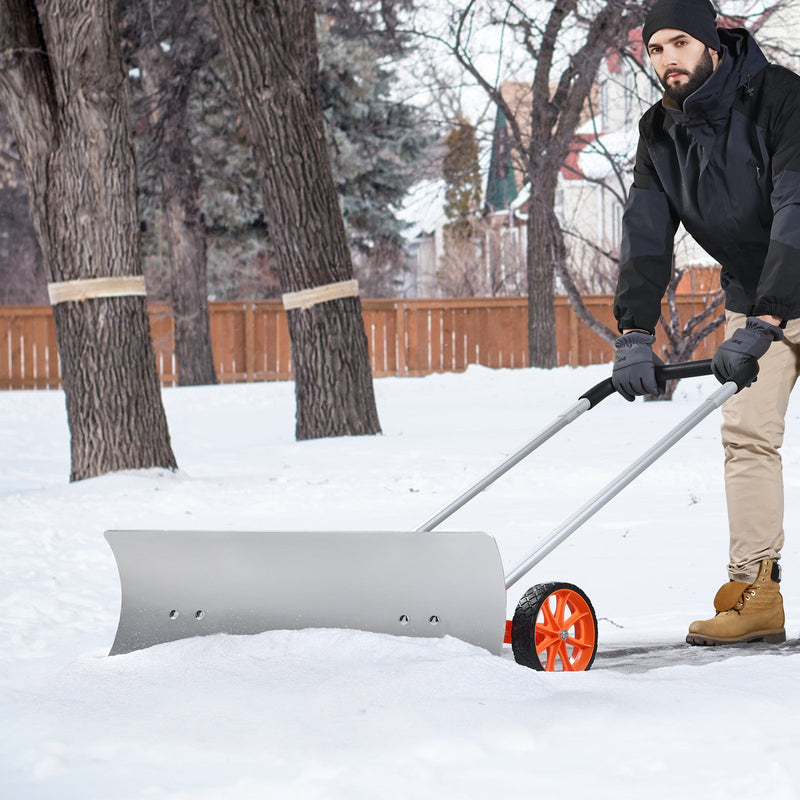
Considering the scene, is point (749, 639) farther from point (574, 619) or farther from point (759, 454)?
point (574, 619)

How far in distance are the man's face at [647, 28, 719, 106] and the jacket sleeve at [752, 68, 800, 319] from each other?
0.23 meters

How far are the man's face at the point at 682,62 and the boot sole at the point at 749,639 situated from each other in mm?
1769

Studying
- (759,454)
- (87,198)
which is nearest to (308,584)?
(759,454)

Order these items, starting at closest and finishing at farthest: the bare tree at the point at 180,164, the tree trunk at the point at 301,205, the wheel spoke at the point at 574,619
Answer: the wheel spoke at the point at 574,619 → the tree trunk at the point at 301,205 → the bare tree at the point at 180,164

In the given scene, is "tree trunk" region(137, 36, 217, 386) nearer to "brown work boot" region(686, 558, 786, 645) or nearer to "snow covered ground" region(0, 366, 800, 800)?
"snow covered ground" region(0, 366, 800, 800)

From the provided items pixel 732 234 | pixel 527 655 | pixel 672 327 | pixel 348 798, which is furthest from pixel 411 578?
pixel 672 327

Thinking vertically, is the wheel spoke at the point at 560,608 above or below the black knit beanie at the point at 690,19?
below

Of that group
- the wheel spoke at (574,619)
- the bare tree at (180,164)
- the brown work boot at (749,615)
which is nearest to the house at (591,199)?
the bare tree at (180,164)

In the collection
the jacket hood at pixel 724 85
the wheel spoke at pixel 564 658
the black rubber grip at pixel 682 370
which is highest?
the jacket hood at pixel 724 85

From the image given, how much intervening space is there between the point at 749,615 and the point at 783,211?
52.6 inches

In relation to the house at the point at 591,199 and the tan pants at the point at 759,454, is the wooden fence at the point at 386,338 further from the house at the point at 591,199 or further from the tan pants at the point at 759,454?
the tan pants at the point at 759,454

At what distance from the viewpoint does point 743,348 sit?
3930mm

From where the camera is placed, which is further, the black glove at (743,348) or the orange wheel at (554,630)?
the black glove at (743,348)

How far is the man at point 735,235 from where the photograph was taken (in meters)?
4.02
